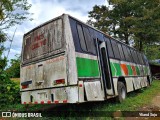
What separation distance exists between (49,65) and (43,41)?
1.03 metres

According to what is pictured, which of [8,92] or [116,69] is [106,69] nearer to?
[116,69]

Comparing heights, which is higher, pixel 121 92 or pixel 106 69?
pixel 106 69

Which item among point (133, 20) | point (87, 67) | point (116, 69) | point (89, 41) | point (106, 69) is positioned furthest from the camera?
point (133, 20)

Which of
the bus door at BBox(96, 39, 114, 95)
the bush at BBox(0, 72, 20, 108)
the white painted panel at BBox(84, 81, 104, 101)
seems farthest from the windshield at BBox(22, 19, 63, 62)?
the bush at BBox(0, 72, 20, 108)

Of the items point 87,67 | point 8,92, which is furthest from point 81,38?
point 8,92

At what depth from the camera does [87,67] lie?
7191 millimetres

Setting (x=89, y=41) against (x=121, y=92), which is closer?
(x=89, y=41)

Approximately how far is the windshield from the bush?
2.66 m

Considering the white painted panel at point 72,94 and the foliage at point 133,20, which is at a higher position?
the foliage at point 133,20

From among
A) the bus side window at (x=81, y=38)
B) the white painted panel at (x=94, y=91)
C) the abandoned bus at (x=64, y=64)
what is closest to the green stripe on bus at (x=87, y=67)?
the abandoned bus at (x=64, y=64)

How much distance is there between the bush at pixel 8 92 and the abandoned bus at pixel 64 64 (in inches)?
91.2

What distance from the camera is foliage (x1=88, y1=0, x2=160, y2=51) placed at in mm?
24016

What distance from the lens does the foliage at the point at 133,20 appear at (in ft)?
78.8

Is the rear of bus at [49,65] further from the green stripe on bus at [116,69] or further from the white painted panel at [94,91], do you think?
the green stripe on bus at [116,69]
